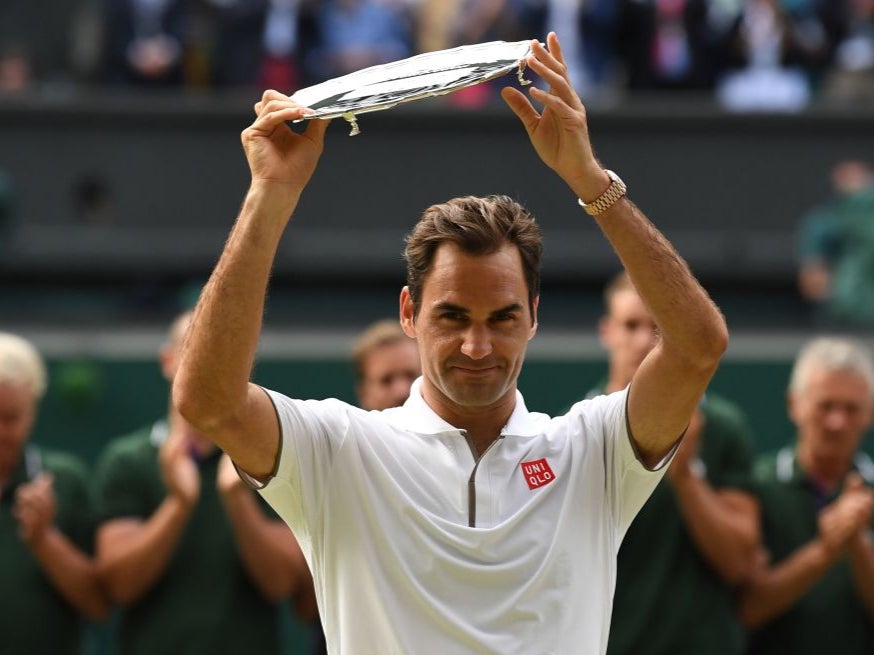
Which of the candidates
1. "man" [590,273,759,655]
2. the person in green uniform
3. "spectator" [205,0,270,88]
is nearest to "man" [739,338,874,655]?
"man" [590,273,759,655]

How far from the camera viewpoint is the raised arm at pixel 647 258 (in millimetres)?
3242

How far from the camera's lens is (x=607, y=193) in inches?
128

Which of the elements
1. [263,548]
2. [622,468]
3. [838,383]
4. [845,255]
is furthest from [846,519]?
[845,255]

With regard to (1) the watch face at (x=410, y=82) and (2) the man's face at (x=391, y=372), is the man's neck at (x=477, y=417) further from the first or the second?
(2) the man's face at (x=391, y=372)

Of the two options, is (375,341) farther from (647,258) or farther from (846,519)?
(647,258)

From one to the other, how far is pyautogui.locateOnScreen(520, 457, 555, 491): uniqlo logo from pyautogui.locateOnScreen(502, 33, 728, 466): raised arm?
31 cm

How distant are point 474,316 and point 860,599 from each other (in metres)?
3.31

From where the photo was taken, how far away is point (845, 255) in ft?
33.7

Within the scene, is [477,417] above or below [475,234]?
below

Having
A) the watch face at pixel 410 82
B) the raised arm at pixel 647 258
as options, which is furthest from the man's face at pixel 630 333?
the watch face at pixel 410 82

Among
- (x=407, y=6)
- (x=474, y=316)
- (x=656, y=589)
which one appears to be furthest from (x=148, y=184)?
(x=474, y=316)

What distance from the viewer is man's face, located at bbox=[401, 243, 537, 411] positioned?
335 centimetres

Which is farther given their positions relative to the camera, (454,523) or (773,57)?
(773,57)

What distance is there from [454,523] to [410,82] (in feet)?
2.96
